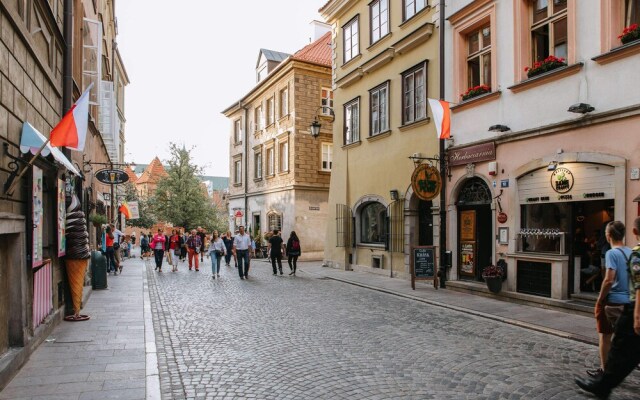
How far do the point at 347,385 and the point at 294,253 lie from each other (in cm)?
1294

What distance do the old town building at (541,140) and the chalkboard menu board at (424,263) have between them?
0.64 m

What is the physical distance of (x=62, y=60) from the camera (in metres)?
9.28

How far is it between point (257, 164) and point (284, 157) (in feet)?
15.2

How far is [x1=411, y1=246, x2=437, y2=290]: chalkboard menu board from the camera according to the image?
13227 mm

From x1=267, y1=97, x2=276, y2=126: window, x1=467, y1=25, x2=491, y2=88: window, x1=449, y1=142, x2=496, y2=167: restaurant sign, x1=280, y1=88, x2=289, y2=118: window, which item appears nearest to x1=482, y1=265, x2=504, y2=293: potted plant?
x1=449, y1=142, x2=496, y2=167: restaurant sign

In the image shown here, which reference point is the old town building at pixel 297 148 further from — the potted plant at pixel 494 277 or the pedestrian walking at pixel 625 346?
the pedestrian walking at pixel 625 346

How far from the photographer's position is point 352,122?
1973cm

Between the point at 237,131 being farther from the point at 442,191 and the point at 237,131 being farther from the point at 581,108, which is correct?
the point at 581,108

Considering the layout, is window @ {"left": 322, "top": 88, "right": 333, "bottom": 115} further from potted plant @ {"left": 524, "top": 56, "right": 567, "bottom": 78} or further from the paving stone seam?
potted plant @ {"left": 524, "top": 56, "right": 567, "bottom": 78}

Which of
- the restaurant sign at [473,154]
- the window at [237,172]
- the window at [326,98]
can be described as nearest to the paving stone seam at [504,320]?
the restaurant sign at [473,154]

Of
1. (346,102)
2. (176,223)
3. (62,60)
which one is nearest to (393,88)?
(346,102)

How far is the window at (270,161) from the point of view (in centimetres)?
3020

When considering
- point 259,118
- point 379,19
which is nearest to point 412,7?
point 379,19

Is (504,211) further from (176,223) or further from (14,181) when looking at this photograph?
(176,223)
